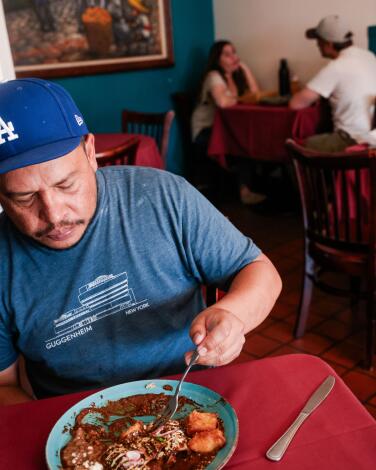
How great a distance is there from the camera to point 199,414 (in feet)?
2.70

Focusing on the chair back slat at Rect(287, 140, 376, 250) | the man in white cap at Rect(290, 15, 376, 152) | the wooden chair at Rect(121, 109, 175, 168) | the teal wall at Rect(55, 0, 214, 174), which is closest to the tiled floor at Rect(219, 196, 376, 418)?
the chair back slat at Rect(287, 140, 376, 250)

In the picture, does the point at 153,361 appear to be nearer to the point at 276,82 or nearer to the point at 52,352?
the point at 52,352

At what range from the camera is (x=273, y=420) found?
0.82m

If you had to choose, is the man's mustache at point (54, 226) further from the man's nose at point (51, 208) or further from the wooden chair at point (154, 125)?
the wooden chair at point (154, 125)

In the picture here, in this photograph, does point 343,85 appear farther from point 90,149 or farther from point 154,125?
point 90,149

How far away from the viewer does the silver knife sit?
75 centimetres

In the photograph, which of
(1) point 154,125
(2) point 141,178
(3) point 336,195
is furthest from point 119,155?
(1) point 154,125

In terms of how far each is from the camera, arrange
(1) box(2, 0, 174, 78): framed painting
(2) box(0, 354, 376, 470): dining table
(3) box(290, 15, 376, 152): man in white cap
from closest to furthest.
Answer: (2) box(0, 354, 376, 470): dining table, (3) box(290, 15, 376, 152): man in white cap, (1) box(2, 0, 174, 78): framed painting

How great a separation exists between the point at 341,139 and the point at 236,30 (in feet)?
7.77

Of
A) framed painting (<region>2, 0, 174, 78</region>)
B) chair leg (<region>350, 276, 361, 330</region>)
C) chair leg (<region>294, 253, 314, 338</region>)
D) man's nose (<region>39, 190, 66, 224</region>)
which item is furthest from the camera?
framed painting (<region>2, 0, 174, 78</region>)

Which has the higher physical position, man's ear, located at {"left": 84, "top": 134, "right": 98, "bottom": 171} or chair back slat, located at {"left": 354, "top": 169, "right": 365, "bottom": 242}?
man's ear, located at {"left": 84, "top": 134, "right": 98, "bottom": 171}

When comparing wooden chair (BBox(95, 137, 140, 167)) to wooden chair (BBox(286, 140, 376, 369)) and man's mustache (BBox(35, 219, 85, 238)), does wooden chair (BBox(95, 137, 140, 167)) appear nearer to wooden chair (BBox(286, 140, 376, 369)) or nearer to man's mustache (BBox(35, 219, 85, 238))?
wooden chair (BBox(286, 140, 376, 369))

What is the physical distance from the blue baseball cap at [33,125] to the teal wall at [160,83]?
3696 millimetres

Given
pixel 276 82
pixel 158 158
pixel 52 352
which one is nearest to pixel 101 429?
pixel 52 352
